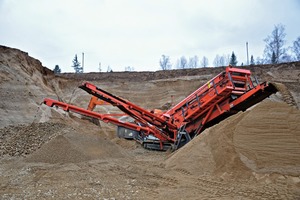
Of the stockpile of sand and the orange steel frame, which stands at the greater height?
the orange steel frame

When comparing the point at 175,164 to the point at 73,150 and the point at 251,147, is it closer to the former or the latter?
the point at 251,147

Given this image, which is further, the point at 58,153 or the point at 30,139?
the point at 30,139

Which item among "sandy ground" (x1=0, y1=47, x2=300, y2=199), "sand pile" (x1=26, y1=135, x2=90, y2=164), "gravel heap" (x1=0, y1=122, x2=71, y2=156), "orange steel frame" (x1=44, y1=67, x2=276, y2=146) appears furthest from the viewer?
"orange steel frame" (x1=44, y1=67, x2=276, y2=146)

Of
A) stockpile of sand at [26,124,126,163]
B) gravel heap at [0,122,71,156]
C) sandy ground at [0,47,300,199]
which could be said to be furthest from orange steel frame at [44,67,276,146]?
stockpile of sand at [26,124,126,163]

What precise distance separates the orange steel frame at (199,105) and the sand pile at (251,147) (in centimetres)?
184

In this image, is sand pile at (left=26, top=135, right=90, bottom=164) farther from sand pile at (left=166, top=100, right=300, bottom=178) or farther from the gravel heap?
sand pile at (left=166, top=100, right=300, bottom=178)

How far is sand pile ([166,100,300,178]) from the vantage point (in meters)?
5.25

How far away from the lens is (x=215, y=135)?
259 inches

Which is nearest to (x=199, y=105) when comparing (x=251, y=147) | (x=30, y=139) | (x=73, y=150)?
(x=251, y=147)

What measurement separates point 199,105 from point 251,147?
140 inches

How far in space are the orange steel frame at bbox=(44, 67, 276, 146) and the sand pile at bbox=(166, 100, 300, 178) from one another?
6.02ft

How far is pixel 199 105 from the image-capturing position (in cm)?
907

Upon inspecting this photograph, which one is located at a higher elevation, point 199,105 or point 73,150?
point 199,105

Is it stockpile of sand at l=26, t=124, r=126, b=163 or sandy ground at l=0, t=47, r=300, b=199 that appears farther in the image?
stockpile of sand at l=26, t=124, r=126, b=163
